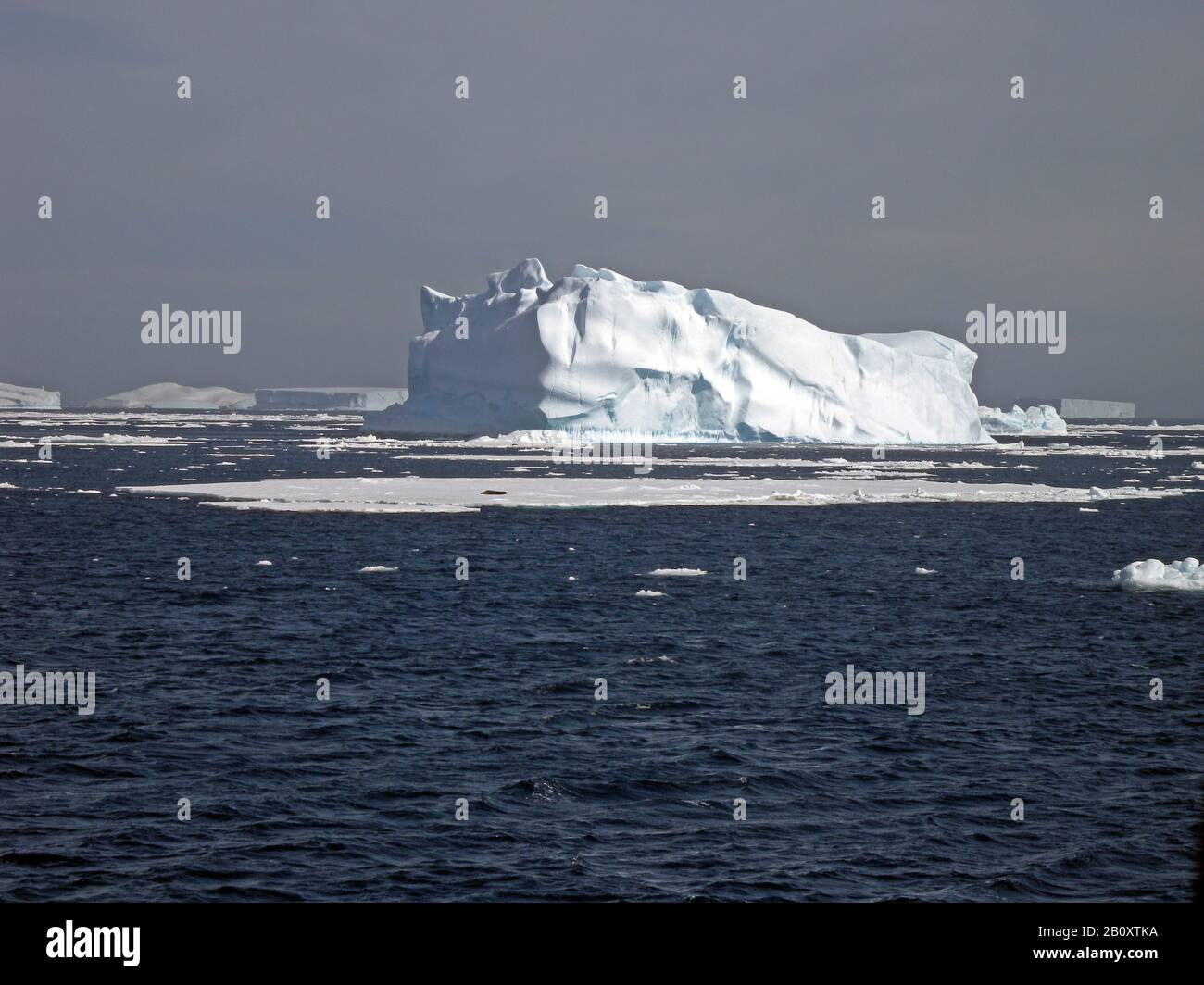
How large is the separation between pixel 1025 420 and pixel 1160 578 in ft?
325

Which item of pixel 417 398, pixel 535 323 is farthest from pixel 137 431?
pixel 535 323

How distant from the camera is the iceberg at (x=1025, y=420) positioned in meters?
118

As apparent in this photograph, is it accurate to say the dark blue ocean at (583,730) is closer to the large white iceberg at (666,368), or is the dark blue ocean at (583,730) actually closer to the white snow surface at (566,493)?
the white snow surface at (566,493)

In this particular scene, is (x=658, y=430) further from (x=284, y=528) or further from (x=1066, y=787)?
(x=1066, y=787)

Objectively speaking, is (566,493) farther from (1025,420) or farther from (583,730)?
(1025,420)

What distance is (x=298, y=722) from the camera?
14.0m

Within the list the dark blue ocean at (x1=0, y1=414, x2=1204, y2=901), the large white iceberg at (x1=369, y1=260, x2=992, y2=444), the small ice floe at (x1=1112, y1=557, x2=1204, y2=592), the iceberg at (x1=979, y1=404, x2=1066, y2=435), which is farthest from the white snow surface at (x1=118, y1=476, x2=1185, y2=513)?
the iceberg at (x1=979, y1=404, x2=1066, y2=435)

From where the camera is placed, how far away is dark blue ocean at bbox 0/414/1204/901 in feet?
32.2

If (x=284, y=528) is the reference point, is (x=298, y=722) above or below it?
below

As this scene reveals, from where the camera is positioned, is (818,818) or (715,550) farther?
(715,550)

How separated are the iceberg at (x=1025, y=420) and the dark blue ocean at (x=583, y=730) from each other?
302 ft

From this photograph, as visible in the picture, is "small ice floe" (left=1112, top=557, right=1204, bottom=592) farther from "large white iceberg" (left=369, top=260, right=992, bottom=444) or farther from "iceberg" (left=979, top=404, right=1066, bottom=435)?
"iceberg" (left=979, top=404, right=1066, bottom=435)

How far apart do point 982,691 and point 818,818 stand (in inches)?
235

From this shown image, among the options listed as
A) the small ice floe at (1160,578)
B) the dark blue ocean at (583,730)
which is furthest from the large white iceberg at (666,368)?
the small ice floe at (1160,578)
